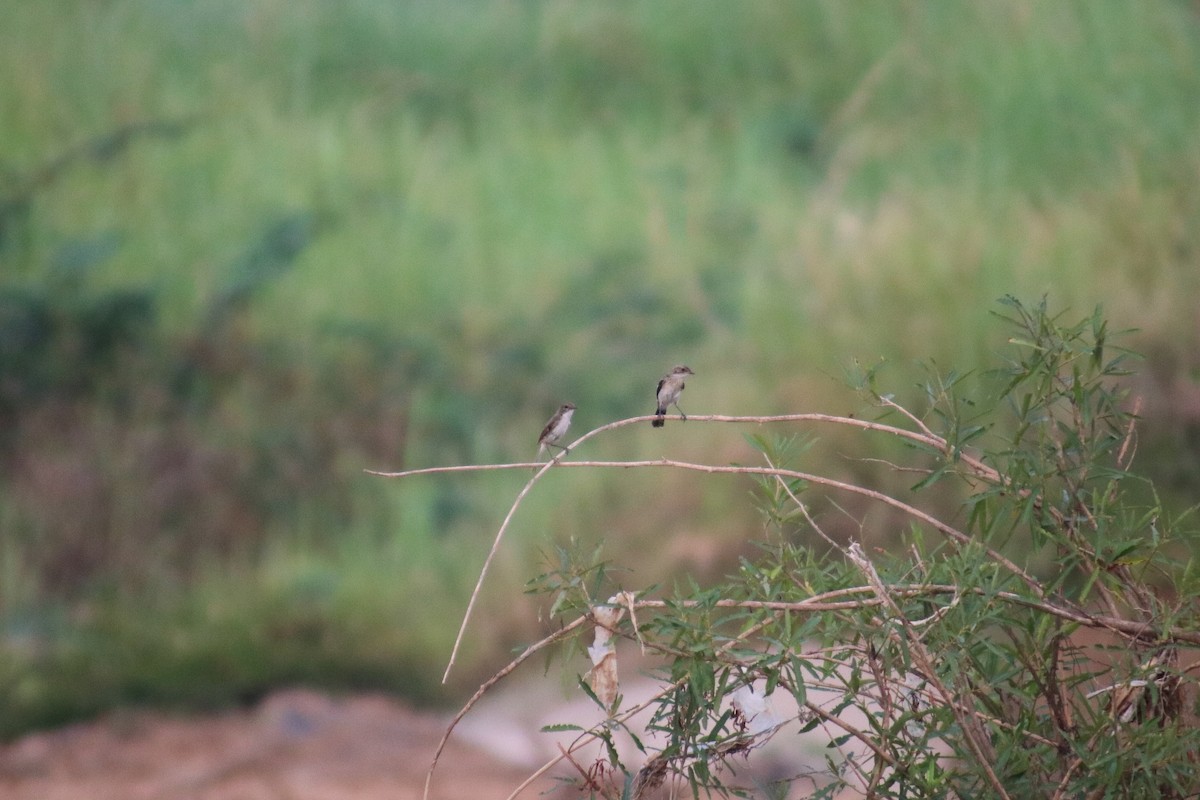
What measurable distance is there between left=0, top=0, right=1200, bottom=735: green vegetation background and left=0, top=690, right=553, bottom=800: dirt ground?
8 cm

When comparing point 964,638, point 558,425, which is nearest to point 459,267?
point 558,425

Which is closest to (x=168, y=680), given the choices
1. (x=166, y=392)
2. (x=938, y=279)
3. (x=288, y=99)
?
(x=166, y=392)

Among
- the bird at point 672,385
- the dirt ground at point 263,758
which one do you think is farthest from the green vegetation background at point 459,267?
the bird at point 672,385

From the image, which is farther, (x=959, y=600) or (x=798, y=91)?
(x=798, y=91)

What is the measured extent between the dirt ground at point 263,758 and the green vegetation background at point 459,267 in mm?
84

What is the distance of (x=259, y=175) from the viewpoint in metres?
4.15

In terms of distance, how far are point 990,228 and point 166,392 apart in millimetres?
2533

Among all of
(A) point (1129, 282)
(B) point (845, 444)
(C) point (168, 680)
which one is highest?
(A) point (1129, 282)

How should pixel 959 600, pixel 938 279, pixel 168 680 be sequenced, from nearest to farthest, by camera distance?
pixel 959 600 < pixel 168 680 < pixel 938 279

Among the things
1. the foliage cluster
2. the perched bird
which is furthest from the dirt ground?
the foliage cluster

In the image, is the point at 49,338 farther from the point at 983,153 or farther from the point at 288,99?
the point at 983,153

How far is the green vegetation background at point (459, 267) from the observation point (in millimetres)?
3891

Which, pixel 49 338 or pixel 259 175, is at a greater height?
pixel 259 175

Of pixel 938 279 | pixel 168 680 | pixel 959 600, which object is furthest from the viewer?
pixel 938 279
